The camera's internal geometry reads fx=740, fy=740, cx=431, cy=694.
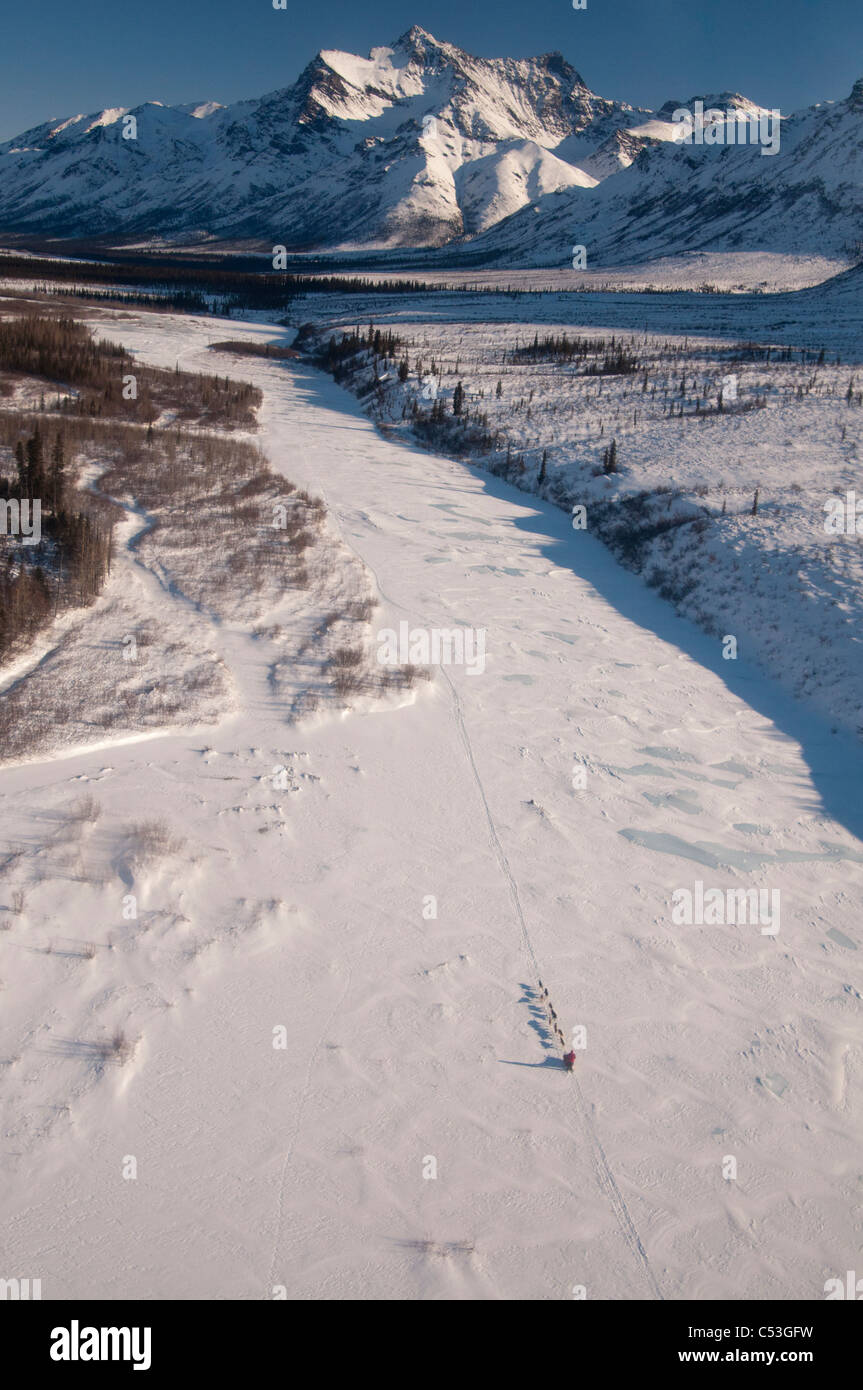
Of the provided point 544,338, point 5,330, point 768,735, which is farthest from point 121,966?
point 544,338

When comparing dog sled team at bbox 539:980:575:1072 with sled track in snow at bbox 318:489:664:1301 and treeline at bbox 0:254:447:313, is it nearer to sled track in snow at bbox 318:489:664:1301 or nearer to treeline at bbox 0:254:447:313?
sled track in snow at bbox 318:489:664:1301

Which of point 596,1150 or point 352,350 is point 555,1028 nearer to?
point 596,1150

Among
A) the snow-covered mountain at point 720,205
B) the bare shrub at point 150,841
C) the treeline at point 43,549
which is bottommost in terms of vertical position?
the bare shrub at point 150,841

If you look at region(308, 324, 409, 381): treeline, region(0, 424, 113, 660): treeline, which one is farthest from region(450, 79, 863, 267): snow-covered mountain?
region(0, 424, 113, 660): treeline

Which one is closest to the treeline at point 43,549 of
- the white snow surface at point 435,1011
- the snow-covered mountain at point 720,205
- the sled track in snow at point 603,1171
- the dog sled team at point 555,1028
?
the white snow surface at point 435,1011

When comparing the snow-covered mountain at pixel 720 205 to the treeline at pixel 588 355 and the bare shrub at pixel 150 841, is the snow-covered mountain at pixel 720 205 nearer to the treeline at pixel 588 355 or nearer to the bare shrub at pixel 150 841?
the treeline at pixel 588 355

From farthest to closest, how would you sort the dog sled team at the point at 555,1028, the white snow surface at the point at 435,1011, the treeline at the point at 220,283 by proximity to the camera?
the treeline at the point at 220,283 < the dog sled team at the point at 555,1028 < the white snow surface at the point at 435,1011

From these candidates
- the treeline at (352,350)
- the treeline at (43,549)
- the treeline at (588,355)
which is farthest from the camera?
the treeline at (352,350)

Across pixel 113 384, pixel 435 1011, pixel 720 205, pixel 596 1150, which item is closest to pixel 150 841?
pixel 435 1011
